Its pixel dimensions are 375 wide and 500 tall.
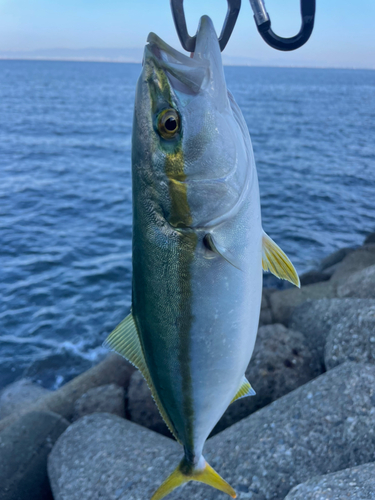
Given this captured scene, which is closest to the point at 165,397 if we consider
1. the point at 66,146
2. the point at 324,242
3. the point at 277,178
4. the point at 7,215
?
the point at 324,242

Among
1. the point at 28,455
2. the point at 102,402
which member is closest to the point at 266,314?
the point at 102,402

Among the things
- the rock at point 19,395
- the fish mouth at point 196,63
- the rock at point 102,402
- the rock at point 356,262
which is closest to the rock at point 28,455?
the rock at point 102,402

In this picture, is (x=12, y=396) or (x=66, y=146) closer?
(x=12, y=396)

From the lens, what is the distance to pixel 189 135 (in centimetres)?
162

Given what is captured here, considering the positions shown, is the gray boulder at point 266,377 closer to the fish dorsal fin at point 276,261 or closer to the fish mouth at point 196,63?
the fish dorsal fin at point 276,261

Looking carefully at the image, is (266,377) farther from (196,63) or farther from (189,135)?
(196,63)

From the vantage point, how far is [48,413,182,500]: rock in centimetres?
350

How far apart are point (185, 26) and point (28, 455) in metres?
4.40

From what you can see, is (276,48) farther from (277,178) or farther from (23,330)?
(277,178)

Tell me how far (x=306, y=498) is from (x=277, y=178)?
16.9 meters

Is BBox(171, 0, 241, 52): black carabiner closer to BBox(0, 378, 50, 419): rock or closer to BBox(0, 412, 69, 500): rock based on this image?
BBox(0, 412, 69, 500): rock

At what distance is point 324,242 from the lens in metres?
12.7

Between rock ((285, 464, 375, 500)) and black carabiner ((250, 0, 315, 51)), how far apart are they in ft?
8.45

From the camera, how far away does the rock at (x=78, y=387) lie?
18.0 feet
